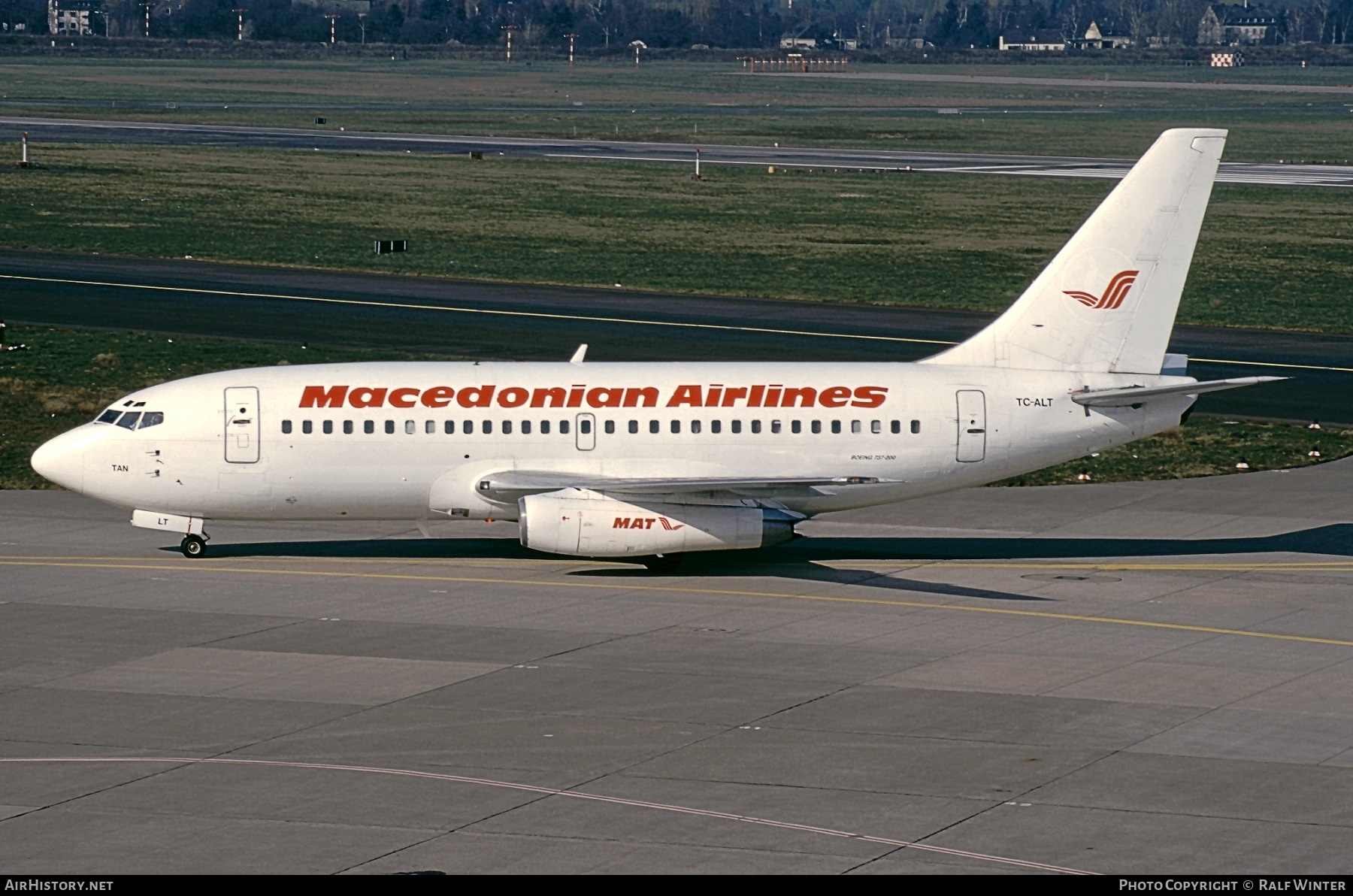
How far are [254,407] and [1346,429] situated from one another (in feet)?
103

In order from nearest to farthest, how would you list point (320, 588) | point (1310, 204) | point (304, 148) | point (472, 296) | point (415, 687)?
point (415, 687)
point (320, 588)
point (472, 296)
point (1310, 204)
point (304, 148)

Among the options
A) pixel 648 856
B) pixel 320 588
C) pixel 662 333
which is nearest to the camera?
pixel 648 856

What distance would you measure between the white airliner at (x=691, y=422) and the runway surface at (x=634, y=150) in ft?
286

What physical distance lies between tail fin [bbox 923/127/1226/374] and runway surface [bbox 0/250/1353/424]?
18.0m

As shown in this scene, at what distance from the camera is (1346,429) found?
184 feet

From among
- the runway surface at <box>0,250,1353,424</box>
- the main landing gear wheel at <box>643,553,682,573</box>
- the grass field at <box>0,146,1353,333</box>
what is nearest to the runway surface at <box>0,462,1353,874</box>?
the main landing gear wheel at <box>643,553,682,573</box>

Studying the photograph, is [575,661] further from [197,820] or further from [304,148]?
[304,148]

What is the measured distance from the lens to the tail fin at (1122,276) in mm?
41344

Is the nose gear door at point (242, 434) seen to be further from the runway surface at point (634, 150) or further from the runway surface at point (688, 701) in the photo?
the runway surface at point (634, 150)

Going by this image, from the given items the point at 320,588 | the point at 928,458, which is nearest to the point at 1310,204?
the point at 928,458

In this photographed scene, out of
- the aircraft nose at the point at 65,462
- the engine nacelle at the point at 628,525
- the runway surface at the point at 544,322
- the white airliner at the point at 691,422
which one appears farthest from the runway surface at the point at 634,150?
the aircraft nose at the point at 65,462

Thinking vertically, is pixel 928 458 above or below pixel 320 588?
above

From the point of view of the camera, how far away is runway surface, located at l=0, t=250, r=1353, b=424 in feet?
213

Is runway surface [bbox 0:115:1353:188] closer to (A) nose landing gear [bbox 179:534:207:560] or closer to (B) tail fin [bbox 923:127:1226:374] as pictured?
(B) tail fin [bbox 923:127:1226:374]
